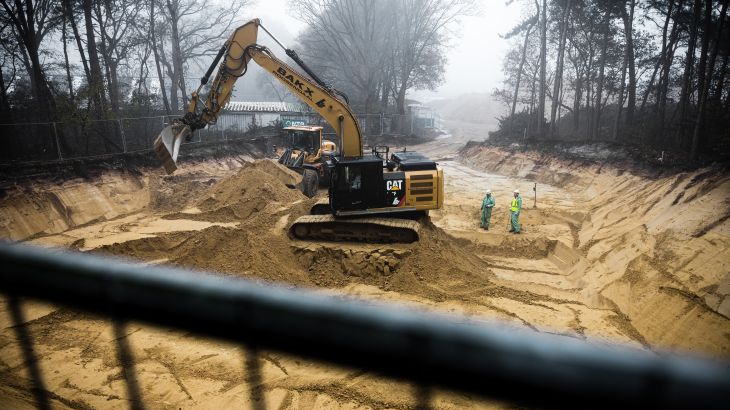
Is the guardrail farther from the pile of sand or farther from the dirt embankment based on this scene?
the pile of sand

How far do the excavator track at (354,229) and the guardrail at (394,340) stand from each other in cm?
864

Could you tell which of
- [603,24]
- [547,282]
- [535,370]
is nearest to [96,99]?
[547,282]

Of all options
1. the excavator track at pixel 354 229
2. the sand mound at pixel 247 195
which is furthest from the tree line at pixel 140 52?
the excavator track at pixel 354 229

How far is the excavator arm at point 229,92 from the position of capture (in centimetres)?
1130

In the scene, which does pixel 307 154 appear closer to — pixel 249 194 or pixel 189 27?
pixel 249 194

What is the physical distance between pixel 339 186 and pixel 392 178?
49.2 inches

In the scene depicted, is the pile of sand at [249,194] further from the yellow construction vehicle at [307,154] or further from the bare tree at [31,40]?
the bare tree at [31,40]

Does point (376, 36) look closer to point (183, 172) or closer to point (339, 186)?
point (183, 172)

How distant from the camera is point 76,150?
17.4 m

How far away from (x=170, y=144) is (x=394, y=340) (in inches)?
456

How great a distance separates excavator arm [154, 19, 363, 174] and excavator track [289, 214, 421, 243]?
6.41 ft

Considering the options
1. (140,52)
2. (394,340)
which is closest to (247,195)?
(394,340)

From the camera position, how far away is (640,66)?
1014 inches

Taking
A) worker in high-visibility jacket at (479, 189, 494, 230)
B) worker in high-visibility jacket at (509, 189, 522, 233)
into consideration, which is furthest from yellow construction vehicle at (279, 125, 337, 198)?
worker in high-visibility jacket at (509, 189, 522, 233)
